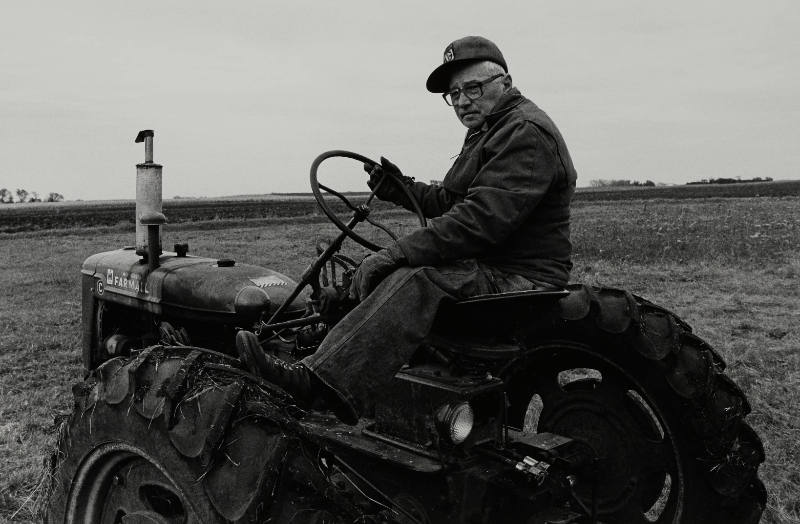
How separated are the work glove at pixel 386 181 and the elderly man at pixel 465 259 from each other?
1.98 ft

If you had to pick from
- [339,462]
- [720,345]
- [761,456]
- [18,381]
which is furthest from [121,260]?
[720,345]

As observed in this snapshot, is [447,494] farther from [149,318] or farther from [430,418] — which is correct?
[149,318]

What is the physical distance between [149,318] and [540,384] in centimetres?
236

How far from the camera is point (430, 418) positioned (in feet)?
7.67

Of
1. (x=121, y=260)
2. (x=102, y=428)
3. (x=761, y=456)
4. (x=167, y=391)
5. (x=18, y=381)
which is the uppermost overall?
(x=121, y=260)

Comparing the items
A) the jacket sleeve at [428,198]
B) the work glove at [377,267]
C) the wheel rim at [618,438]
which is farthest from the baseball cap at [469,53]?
the wheel rim at [618,438]

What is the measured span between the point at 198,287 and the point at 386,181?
1.13 metres

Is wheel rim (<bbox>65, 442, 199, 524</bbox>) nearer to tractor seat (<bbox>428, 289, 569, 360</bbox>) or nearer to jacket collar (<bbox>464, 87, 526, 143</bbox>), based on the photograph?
tractor seat (<bbox>428, 289, 569, 360</bbox>)

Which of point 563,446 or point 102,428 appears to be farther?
point 563,446

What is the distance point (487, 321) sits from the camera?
8.10 ft

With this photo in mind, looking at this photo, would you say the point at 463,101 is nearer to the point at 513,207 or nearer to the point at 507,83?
the point at 507,83

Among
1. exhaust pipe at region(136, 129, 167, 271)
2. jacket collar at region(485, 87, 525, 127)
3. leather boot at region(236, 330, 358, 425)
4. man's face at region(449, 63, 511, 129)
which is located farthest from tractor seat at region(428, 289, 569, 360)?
exhaust pipe at region(136, 129, 167, 271)

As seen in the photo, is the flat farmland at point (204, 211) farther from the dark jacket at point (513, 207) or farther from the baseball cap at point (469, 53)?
the dark jacket at point (513, 207)

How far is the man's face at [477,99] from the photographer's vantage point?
10.6 ft
